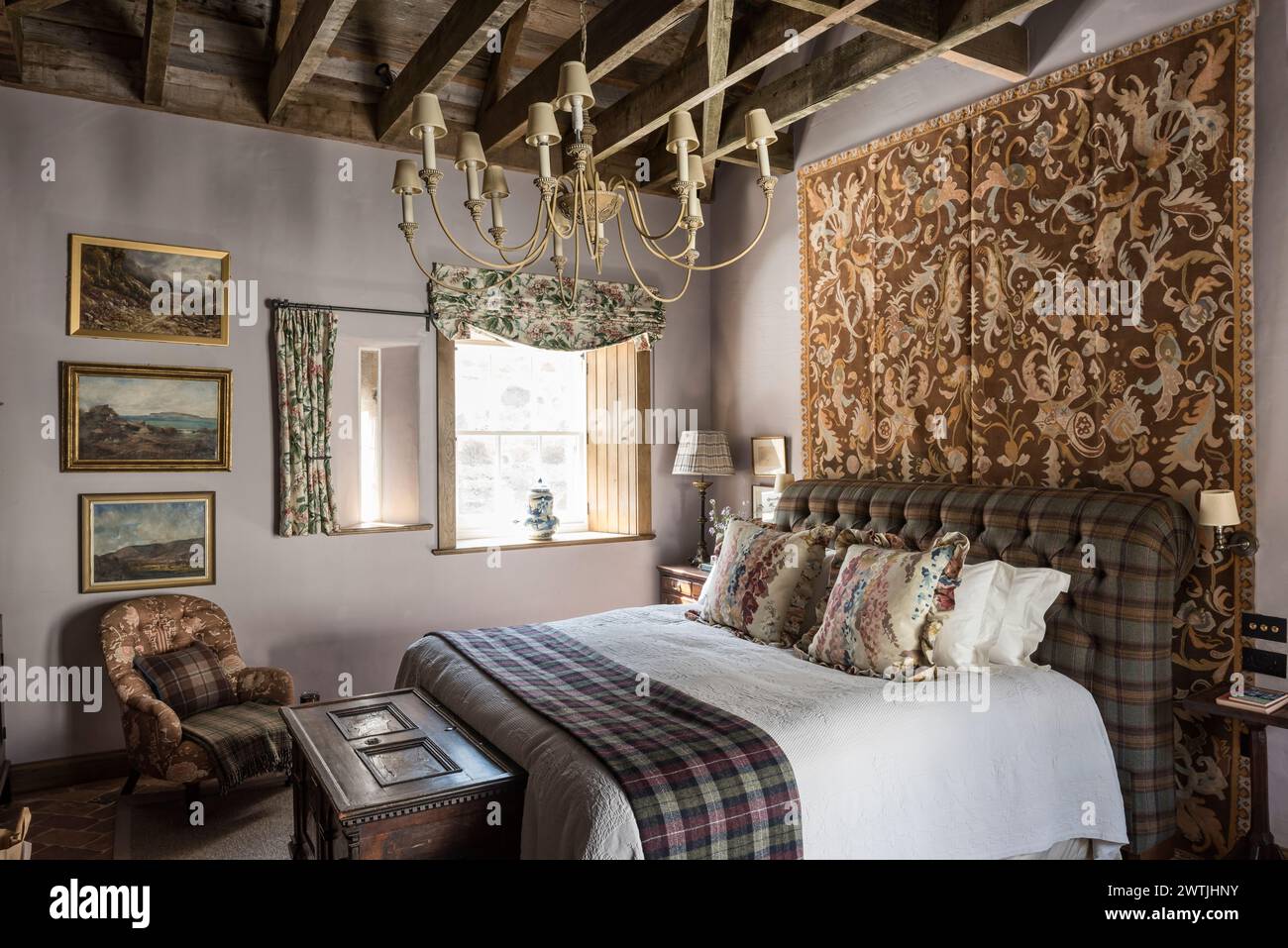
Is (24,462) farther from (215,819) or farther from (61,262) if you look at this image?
(215,819)

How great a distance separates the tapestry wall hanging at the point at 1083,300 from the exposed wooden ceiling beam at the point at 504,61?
1732 mm

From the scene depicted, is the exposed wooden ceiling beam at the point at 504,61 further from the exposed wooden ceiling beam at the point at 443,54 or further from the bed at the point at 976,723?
the bed at the point at 976,723

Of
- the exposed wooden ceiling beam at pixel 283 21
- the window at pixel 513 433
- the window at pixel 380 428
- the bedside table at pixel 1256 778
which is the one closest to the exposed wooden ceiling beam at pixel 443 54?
the exposed wooden ceiling beam at pixel 283 21

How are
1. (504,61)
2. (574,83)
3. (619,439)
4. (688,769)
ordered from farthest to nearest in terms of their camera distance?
1. (619,439)
2. (504,61)
3. (574,83)
4. (688,769)

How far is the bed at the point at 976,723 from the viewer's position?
2227mm

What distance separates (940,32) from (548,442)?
3.15 m

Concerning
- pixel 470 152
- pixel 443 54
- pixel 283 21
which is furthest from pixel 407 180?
pixel 283 21

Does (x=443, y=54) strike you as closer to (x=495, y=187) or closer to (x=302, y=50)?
(x=302, y=50)

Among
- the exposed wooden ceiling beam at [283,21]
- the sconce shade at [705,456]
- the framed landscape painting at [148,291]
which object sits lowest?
the sconce shade at [705,456]

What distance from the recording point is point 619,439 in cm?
541

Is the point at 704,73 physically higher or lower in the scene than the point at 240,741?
higher

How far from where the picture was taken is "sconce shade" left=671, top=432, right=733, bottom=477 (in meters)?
5.03

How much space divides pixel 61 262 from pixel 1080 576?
4.37 m
